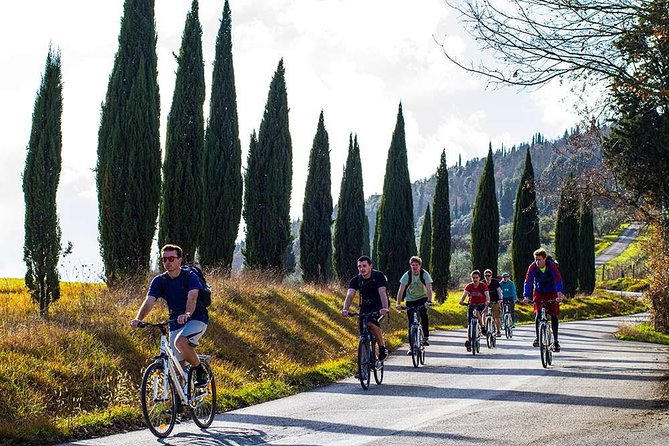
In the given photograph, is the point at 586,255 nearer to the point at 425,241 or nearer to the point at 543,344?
the point at 425,241

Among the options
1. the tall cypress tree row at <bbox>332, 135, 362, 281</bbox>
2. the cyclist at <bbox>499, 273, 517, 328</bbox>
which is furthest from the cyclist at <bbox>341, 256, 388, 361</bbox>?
the tall cypress tree row at <bbox>332, 135, 362, 281</bbox>

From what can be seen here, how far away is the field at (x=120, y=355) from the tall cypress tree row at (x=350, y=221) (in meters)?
20.6

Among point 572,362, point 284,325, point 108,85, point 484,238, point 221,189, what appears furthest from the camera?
point 484,238

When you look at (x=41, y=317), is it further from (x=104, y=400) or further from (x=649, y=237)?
(x=649, y=237)

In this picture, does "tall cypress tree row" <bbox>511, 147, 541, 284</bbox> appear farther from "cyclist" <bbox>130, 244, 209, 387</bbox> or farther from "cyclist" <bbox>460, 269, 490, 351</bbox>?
"cyclist" <bbox>130, 244, 209, 387</bbox>

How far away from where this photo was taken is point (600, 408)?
34.0 feet

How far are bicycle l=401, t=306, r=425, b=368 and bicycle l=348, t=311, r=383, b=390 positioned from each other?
2719mm

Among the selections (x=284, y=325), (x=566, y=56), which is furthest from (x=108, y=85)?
(x=566, y=56)

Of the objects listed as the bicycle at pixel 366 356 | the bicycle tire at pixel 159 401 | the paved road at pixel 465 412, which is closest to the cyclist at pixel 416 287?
the paved road at pixel 465 412

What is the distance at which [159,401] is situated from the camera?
28.2 feet

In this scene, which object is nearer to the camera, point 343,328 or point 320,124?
point 343,328

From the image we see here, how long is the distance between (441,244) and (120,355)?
40.1m

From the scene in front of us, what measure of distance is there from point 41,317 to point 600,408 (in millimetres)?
8922

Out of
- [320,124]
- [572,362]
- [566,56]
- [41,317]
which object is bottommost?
[572,362]
